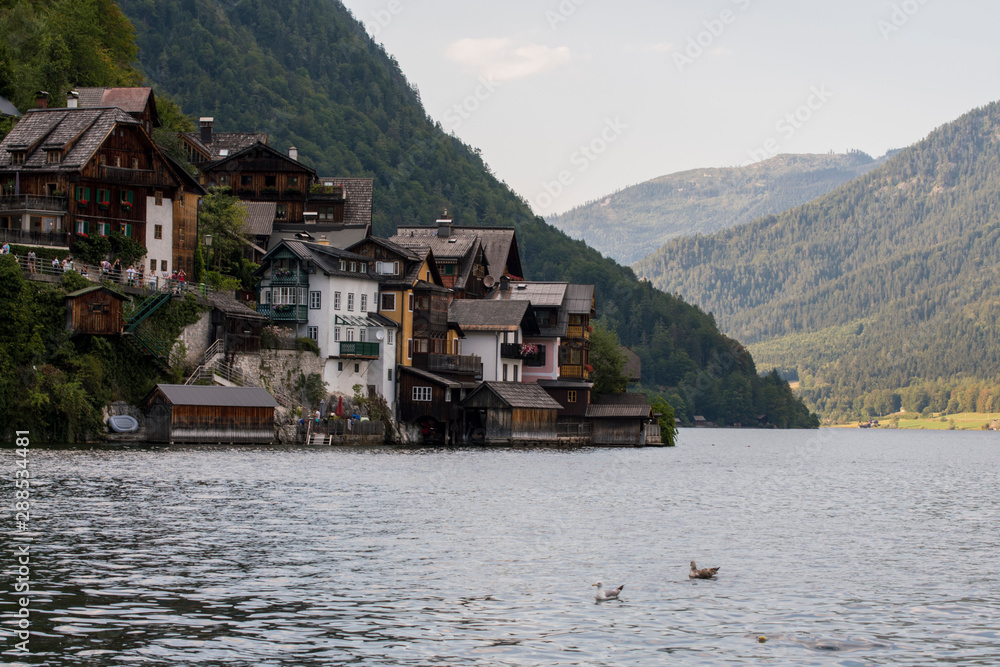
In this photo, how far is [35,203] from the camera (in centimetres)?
8362

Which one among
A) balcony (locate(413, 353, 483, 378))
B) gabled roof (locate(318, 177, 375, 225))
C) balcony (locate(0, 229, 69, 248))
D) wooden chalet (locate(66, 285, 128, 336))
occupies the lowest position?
balcony (locate(413, 353, 483, 378))

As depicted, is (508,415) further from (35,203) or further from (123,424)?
(35,203)

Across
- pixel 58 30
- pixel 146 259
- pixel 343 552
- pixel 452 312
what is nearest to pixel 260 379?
pixel 146 259

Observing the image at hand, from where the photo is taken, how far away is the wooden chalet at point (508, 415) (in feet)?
328

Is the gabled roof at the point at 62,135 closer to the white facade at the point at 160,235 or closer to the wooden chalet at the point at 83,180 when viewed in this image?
the wooden chalet at the point at 83,180

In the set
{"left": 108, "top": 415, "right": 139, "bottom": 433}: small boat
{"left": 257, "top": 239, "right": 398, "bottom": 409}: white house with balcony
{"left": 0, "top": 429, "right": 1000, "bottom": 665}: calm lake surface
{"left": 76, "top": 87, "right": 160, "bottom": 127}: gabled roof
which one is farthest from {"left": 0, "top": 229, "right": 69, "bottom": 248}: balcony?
{"left": 0, "top": 429, "right": 1000, "bottom": 665}: calm lake surface

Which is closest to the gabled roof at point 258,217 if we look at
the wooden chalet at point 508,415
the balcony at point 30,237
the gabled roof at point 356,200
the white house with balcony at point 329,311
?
the gabled roof at point 356,200

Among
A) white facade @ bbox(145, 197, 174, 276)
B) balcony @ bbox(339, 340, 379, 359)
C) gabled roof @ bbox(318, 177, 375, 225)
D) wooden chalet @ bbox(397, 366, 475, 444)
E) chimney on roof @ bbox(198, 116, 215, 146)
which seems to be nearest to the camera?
white facade @ bbox(145, 197, 174, 276)

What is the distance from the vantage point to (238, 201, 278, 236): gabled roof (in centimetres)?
11488

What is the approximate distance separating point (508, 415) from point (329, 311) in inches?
683

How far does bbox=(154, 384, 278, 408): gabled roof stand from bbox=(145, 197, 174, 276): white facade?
49.2 ft

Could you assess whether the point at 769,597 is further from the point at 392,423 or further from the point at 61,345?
the point at 392,423

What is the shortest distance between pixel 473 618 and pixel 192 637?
5.75 m

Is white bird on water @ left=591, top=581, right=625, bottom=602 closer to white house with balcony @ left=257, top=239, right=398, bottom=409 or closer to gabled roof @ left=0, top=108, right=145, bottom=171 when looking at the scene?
white house with balcony @ left=257, top=239, right=398, bottom=409
